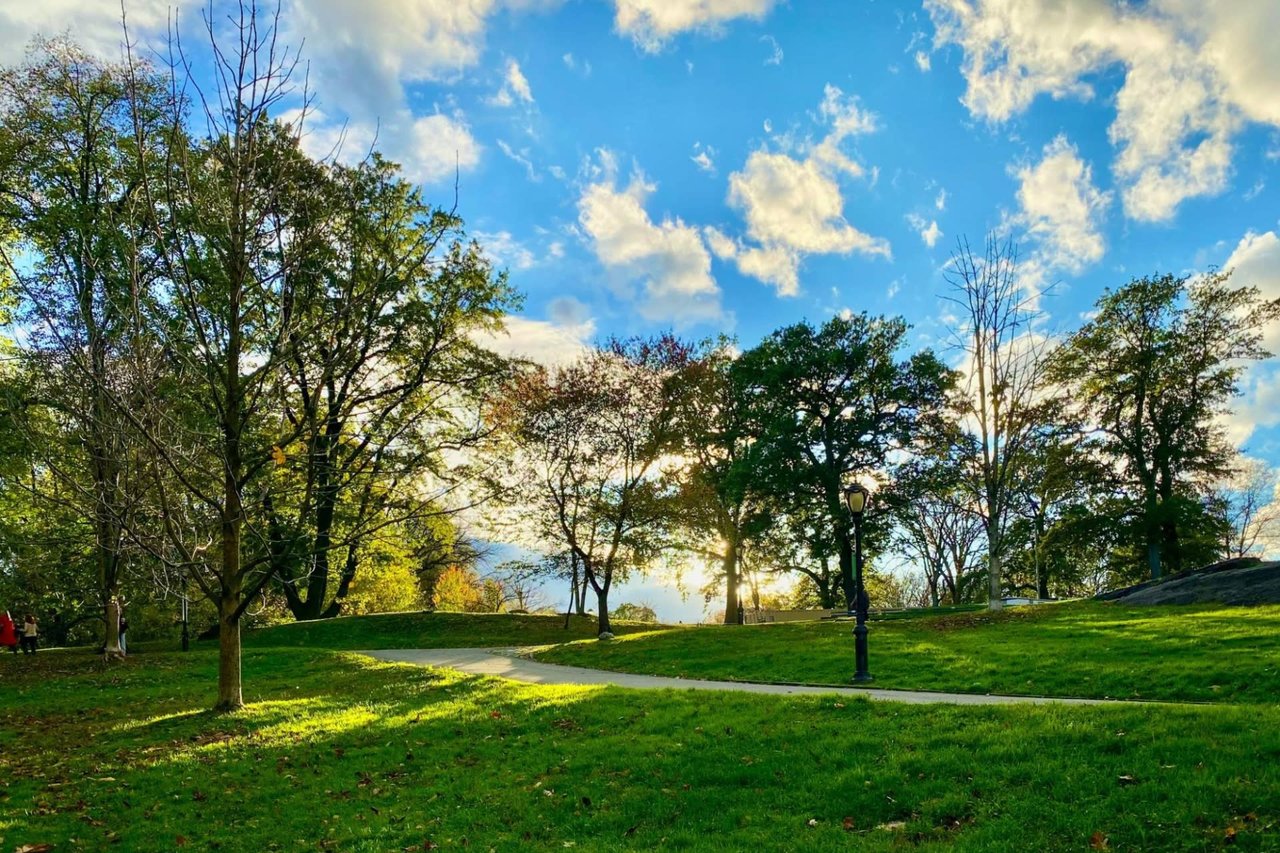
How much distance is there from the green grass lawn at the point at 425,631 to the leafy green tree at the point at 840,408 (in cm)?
1097

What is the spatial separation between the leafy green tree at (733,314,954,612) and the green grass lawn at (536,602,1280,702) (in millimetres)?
11924

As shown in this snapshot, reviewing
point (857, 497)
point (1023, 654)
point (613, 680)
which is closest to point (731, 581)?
point (613, 680)

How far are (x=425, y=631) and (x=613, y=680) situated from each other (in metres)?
18.4

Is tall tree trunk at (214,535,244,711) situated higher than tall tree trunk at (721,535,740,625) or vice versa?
tall tree trunk at (214,535,244,711)

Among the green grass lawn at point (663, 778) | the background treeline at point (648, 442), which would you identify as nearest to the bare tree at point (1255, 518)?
the background treeline at point (648, 442)

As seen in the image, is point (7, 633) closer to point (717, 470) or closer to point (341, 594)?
point (341, 594)

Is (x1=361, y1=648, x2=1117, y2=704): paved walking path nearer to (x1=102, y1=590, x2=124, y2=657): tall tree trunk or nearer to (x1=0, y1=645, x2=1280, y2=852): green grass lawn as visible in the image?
(x1=0, y1=645, x2=1280, y2=852): green grass lawn

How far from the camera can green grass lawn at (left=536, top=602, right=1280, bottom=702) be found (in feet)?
33.2

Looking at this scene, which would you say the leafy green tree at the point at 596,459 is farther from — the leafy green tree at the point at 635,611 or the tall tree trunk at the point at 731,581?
the leafy green tree at the point at 635,611

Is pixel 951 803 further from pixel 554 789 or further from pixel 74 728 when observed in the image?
pixel 74 728

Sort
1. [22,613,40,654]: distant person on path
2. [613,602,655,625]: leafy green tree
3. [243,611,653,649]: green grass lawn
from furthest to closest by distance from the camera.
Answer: [613,602,655,625]: leafy green tree < [243,611,653,649]: green grass lawn < [22,613,40,654]: distant person on path

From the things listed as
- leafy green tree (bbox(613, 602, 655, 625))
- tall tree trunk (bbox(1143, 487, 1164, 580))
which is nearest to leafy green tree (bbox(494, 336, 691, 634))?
tall tree trunk (bbox(1143, 487, 1164, 580))

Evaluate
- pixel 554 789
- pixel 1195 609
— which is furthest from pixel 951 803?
pixel 1195 609

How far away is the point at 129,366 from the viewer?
1070 centimetres
